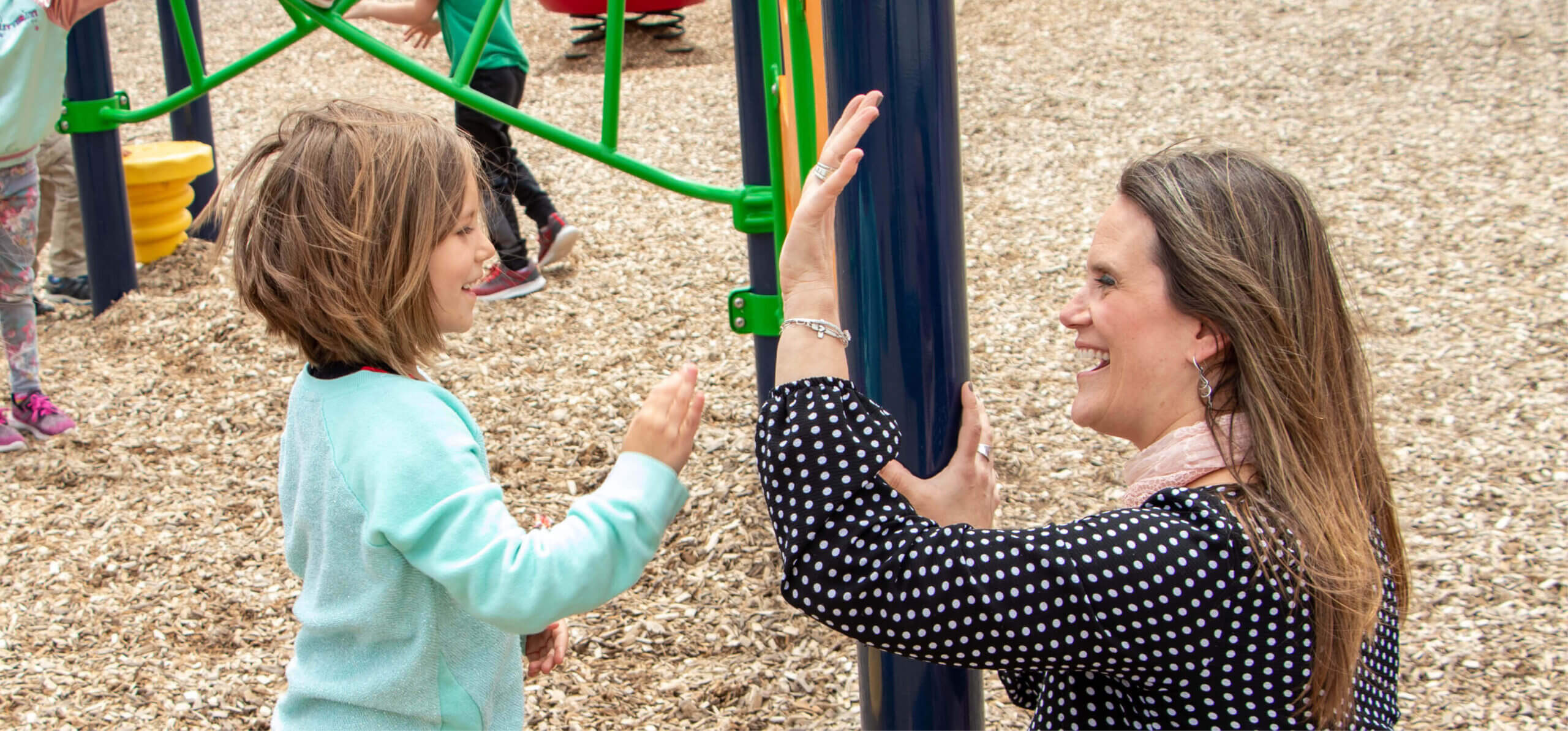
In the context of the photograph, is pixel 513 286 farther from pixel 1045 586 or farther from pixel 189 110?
pixel 1045 586

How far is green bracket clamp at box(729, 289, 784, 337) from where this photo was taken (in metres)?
2.61

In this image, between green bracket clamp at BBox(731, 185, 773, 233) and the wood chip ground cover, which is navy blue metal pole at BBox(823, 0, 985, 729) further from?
the wood chip ground cover

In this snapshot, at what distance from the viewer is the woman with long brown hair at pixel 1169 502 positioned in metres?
1.20

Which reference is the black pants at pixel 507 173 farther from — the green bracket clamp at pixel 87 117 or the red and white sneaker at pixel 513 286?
the green bracket clamp at pixel 87 117

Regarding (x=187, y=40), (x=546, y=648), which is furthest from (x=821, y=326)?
(x=187, y=40)

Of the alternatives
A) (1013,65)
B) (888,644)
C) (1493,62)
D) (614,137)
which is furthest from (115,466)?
(1493,62)

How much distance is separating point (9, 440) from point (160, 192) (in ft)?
5.98

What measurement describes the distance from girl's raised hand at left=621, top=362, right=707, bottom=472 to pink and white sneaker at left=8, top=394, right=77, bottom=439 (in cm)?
310

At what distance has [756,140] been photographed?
8.64 feet

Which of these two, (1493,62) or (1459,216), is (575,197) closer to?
(1459,216)

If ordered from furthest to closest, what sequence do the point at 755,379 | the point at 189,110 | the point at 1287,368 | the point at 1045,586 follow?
1. the point at 189,110
2. the point at 755,379
3. the point at 1287,368
4. the point at 1045,586

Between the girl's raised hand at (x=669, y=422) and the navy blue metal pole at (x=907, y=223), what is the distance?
324mm

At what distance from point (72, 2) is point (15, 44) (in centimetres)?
19

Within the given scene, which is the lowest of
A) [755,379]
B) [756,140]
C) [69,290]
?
[755,379]
